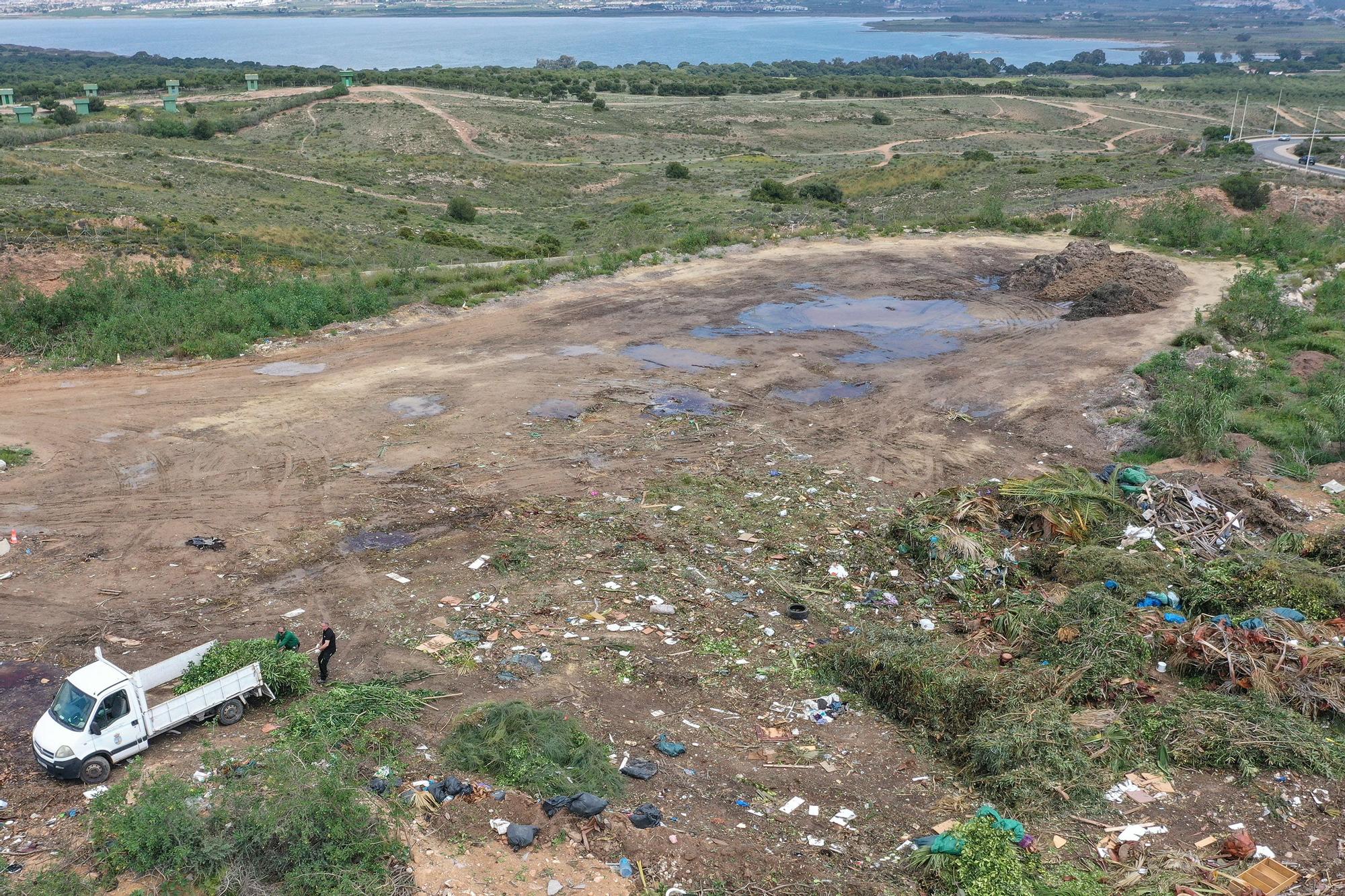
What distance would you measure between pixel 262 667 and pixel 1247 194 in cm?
4279

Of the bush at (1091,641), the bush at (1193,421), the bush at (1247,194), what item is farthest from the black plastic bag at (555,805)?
the bush at (1247,194)

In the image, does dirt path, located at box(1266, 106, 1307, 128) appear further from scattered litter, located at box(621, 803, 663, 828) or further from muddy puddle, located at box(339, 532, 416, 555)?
scattered litter, located at box(621, 803, 663, 828)

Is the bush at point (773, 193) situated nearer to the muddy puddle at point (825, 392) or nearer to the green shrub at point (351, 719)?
the muddy puddle at point (825, 392)

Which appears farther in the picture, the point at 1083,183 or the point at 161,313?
the point at 1083,183

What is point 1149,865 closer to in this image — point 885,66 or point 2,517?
point 2,517

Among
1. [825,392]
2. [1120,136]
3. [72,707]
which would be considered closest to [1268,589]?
[825,392]

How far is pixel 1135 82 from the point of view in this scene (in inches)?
5084

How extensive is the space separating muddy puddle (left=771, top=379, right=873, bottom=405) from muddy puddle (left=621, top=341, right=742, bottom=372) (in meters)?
1.95

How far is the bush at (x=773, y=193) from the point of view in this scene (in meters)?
44.7

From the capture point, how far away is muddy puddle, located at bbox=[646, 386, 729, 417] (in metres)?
18.1

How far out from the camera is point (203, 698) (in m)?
9.26

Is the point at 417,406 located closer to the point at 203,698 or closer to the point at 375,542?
the point at 375,542

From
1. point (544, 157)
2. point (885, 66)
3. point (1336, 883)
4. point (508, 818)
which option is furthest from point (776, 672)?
point (885, 66)

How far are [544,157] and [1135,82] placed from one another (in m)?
100
